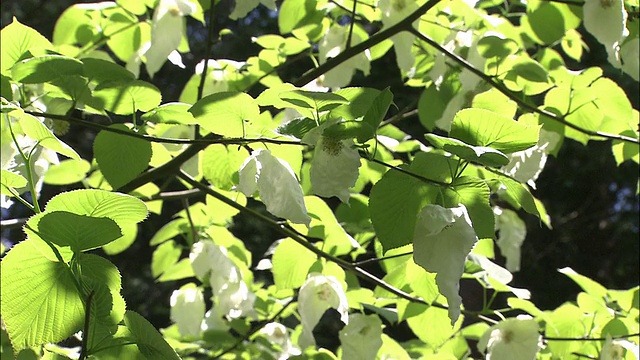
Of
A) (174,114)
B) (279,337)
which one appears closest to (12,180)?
(174,114)

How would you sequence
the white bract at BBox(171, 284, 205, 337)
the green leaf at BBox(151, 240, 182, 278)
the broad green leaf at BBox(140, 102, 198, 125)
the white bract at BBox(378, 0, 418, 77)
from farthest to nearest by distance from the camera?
the green leaf at BBox(151, 240, 182, 278) → the white bract at BBox(171, 284, 205, 337) → the white bract at BBox(378, 0, 418, 77) → the broad green leaf at BBox(140, 102, 198, 125)

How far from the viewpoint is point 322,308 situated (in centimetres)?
103

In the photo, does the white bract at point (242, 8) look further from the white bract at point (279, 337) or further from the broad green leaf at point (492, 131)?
the white bract at point (279, 337)

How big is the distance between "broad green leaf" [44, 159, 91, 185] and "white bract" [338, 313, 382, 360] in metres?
0.59

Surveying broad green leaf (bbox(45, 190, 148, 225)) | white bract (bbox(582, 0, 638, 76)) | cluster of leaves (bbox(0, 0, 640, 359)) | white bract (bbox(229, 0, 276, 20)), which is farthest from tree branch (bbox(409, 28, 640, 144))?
broad green leaf (bbox(45, 190, 148, 225))

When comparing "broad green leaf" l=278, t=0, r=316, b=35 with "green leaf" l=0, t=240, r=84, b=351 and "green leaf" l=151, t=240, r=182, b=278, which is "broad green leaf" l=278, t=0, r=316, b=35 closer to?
"green leaf" l=151, t=240, r=182, b=278

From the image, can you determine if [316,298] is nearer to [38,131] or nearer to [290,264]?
[290,264]

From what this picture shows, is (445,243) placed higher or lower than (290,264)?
higher

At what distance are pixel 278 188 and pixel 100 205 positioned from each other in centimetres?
18

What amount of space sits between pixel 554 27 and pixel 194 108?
699 millimetres

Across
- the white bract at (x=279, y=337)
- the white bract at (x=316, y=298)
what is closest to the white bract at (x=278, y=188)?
the white bract at (x=316, y=298)

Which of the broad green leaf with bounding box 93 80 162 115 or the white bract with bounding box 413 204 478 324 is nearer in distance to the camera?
the white bract with bounding box 413 204 478 324

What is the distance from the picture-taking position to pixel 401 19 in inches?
42.8

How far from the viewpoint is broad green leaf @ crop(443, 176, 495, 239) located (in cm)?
63
